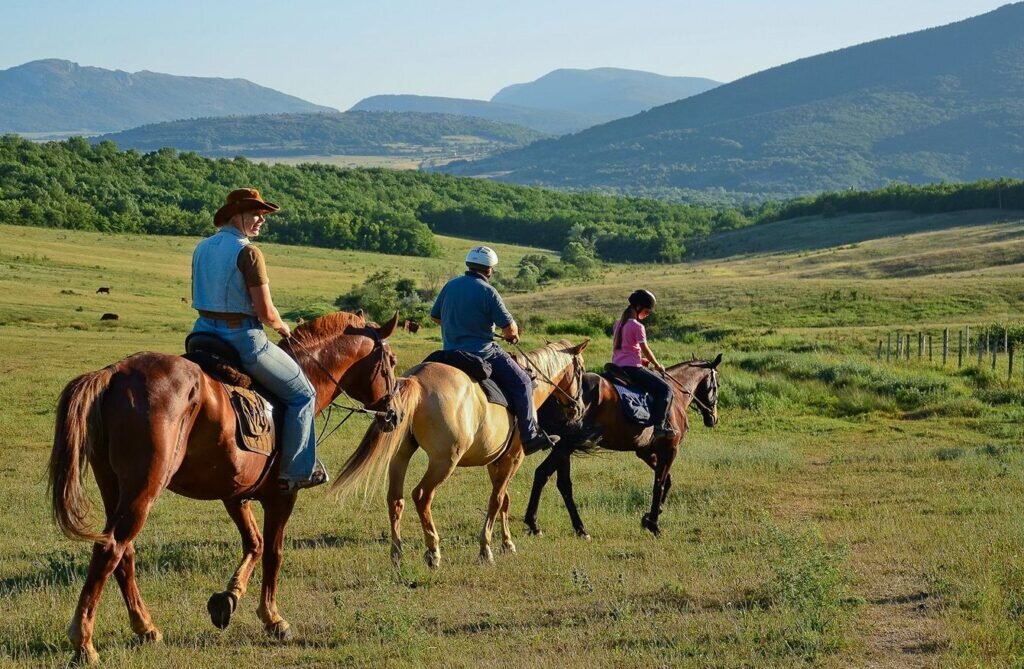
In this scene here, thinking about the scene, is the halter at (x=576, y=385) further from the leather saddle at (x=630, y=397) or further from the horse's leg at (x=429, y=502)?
the horse's leg at (x=429, y=502)

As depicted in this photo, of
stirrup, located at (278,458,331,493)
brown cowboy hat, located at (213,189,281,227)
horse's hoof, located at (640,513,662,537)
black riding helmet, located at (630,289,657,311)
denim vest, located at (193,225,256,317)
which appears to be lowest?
horse's hoof, located at (640,513,662,537)

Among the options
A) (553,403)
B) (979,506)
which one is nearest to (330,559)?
(553,403)

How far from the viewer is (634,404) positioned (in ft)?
40.8

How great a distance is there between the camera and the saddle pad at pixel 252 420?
760 cm

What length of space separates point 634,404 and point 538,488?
4.42ft

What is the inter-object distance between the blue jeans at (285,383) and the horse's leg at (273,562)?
276 millimetres

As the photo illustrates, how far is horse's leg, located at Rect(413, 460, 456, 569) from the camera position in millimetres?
10172

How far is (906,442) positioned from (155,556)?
44.4 feet

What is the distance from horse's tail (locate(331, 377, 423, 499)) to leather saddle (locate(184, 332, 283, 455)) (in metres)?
1.98

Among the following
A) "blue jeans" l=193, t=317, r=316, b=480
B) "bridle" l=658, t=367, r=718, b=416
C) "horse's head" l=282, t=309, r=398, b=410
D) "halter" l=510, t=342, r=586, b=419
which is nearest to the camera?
"blue jeans" l=193, t=317, r=316, b=480

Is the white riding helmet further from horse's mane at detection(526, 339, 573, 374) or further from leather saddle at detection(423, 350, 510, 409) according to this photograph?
horse's mane at detection(526, 339, 573, 374)

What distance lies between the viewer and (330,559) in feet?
33.7

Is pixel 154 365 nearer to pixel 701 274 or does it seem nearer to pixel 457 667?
pixel 457 667

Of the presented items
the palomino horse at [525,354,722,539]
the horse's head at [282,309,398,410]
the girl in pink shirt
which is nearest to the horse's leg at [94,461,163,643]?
the horse's head at [282,309,398,410]
